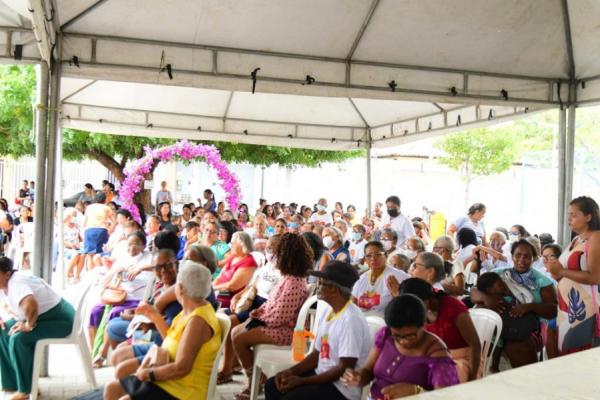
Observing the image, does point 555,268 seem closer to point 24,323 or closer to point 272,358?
point 272,358

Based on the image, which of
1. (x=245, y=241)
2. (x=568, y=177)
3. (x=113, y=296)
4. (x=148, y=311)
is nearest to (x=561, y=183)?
(x=568, y=177)

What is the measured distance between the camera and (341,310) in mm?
3596

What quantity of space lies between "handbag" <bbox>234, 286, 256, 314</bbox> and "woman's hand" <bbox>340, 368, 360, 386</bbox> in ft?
7.27

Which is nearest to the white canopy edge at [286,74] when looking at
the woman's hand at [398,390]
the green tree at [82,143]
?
the woman's hand at [398,390]

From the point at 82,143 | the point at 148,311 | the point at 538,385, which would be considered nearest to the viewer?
the point at 538,385

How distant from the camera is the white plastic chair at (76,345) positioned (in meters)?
4.59

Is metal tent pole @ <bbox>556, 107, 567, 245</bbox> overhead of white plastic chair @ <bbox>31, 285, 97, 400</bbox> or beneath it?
overhead

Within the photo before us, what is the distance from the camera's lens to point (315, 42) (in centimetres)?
617

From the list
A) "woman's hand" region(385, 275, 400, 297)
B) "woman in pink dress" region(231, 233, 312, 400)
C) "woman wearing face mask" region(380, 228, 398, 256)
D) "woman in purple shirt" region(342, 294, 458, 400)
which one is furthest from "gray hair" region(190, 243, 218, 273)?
"woman in purple shirt" region(342, 294, 458, 400)

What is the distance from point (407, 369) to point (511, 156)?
2119 centimetres

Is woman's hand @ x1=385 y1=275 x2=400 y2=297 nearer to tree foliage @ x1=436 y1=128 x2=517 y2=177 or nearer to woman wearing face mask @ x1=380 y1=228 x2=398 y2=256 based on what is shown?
woman wearing face mask @ x1=380 y1=228 x2=398 y2=256

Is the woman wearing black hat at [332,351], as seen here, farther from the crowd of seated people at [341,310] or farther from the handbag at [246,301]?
the handbag at [246,301]

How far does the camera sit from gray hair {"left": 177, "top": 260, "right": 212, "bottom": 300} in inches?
144

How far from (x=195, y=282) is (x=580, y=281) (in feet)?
8.33
